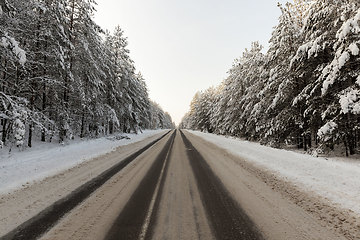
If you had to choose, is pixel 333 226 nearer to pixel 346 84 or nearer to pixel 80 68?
pixel 346 84

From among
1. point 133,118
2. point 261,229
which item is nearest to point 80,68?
point 133,118

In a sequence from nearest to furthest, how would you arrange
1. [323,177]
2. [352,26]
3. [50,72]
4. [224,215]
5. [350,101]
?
[224,215]
[323,177]
[352,26]
[350,101]
[50,72]

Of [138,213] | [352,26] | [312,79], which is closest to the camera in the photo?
[138,213]

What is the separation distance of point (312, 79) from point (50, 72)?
19.8m

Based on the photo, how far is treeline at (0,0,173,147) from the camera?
1007 centimetres

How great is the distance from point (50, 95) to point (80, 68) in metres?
4.17

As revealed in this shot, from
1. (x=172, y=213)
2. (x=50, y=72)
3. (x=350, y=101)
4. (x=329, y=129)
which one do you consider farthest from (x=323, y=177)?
(x=50, y=72)

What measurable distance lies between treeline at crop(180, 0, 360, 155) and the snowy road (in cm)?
674

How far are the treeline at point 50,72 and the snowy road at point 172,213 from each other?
22.6 ft

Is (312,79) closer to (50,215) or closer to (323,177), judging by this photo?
(323,177)

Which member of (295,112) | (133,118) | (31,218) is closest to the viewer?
(31,218)

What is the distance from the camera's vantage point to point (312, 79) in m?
13.0

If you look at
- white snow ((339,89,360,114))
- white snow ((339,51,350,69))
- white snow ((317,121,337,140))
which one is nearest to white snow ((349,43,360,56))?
white snow ((339,51,350,69))

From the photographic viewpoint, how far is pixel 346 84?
11.2 metres
